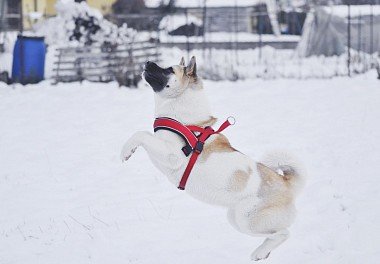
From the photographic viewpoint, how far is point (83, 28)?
55.4ft

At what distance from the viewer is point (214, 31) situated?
32.6 meters

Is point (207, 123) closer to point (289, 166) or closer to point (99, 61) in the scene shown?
point (289, 166)

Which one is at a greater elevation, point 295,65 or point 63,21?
point 63,21

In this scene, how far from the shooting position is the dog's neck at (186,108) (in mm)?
3434

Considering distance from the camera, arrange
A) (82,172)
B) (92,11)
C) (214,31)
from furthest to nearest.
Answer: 1. (214,31)
2. (92,11)
3. (82,172)

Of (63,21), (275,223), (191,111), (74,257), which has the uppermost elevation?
(63,21)

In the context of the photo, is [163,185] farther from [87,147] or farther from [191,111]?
[191,111]

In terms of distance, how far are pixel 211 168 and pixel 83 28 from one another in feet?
46.6

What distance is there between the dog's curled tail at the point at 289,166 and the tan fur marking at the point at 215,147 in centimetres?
41

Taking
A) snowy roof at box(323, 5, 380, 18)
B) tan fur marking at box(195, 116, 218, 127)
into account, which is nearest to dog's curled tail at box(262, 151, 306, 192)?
tan fur marking at box(195, 116, 218, 127)

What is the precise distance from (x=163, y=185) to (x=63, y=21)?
12.3 m

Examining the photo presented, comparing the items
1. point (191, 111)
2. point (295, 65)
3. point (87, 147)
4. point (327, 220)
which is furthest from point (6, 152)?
point (295, 65)

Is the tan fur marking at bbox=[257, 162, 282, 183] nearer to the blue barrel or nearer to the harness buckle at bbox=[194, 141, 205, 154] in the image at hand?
the harness buckle at bbox=[194, 141, 205, 154]

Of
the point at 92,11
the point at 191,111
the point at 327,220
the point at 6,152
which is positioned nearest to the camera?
the point at 191,111
